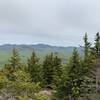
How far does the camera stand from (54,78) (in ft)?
185

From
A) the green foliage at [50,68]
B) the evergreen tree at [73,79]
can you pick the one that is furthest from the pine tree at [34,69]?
the evergreen tree at [73,79]

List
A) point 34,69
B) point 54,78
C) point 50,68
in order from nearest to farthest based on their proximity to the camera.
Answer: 1. point 54,78
2. point 34,69
3. point 50,68

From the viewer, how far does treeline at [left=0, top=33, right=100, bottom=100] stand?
30.0 m

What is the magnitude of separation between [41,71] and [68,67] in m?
15.1

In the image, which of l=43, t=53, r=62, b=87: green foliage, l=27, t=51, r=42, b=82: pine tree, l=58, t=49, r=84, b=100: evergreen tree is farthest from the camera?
l=43, t=53, r=62, b=87: green foliage

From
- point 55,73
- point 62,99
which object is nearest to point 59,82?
point 62,99

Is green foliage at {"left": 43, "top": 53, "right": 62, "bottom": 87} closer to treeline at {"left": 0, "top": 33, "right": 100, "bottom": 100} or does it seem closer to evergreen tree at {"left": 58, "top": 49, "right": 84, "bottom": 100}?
treeline at {"left": 0, "top": 33, "right": 100, "bottom": 100}

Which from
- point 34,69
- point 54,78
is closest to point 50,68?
point 34,69

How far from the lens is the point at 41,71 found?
209 feet

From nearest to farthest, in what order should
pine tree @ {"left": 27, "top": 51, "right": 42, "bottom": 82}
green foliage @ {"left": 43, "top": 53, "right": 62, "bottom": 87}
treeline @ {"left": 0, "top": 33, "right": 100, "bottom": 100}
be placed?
treeline @ {"left": 0, "top": 33, "right": 100, "bottom": 100} < pine tree @ {"left": 27, "top": 51, "right": 42, "bottom": 82} < green foliage @ {"left": 43, "top": 53, "right": 62, "bottom": 87}

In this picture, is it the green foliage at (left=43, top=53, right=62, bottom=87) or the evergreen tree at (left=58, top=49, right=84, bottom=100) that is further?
the green foliage at (left=43, top=53, right=62, bottom=87)

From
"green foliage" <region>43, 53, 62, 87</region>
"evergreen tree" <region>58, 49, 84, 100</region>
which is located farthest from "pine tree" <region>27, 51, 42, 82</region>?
"evergreen tree" <region>58, 49, 84, 100</region>

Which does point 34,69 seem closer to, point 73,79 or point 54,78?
point 54,78

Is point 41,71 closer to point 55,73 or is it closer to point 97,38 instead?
point 55,73
